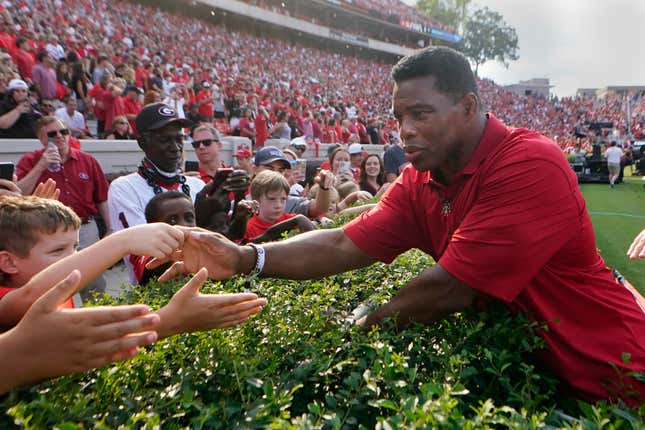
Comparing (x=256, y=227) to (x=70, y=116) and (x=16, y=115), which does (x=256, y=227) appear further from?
(x=70, y=116)

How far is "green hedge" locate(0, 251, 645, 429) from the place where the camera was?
1.52m

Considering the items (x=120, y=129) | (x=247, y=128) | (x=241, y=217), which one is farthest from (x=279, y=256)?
(x=247, y=128)

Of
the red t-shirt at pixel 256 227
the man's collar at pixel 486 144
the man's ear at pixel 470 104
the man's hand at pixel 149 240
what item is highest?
the man's ear at pixel 470 104

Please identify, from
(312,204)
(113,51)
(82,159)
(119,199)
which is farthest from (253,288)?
(113,51)

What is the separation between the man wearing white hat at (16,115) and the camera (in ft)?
25.5

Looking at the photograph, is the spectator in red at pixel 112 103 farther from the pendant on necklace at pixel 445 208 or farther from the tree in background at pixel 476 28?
the tree in background at pixel 476 28

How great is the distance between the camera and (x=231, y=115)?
60.0 feet

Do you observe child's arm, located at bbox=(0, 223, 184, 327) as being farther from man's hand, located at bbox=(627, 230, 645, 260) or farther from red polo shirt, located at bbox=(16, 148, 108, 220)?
red polo shirt, located at bbox=(16, 148, 108, 220)

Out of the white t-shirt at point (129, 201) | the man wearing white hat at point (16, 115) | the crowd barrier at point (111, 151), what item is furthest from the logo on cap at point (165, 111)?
the man wearing white hat at point (16, 115)

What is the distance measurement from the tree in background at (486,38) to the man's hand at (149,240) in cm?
9181

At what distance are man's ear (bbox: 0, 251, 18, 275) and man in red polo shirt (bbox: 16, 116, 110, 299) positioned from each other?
3426 millimetres

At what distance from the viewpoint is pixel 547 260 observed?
217cm

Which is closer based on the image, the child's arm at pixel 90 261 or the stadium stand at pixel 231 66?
the child's arm at pixel 90 261

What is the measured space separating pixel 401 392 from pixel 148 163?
3531 millimetres
